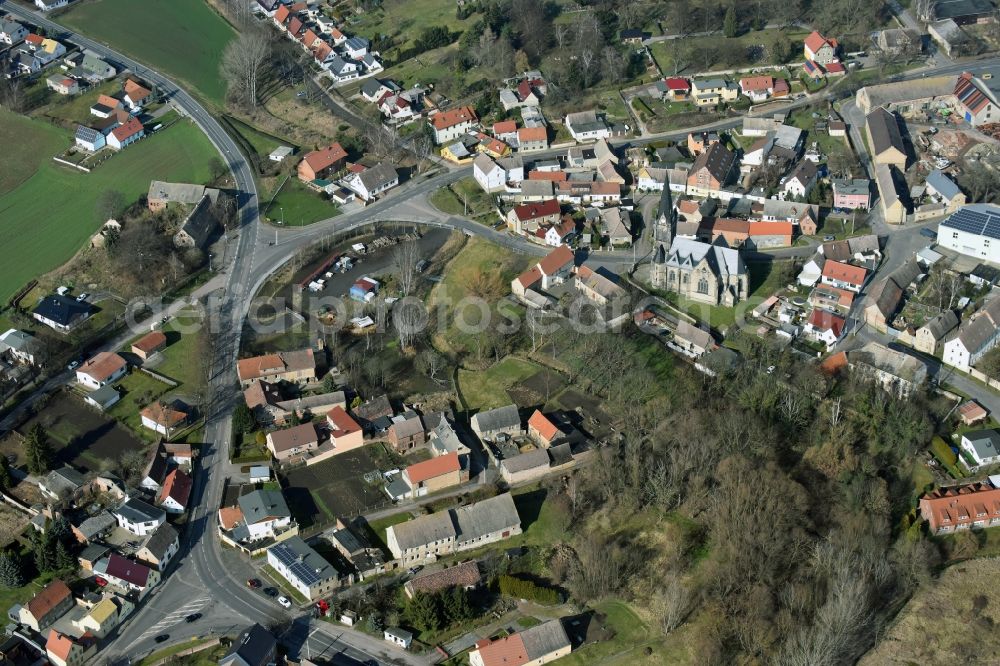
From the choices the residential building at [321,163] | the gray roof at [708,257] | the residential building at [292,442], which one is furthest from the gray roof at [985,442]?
the residential building at [321,163]

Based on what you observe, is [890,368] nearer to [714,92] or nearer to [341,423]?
[341,423]

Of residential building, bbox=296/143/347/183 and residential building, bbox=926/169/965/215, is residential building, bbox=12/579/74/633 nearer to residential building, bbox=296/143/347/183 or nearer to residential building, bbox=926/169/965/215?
residential building, bbox=296/143/347/183

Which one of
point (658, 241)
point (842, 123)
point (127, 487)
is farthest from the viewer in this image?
point (842, 123)

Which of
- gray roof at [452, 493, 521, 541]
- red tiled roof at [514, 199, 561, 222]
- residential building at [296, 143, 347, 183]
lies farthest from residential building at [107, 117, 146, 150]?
gray roof at [452, 493, 521, 541]

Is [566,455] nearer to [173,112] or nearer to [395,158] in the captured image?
[395,158]

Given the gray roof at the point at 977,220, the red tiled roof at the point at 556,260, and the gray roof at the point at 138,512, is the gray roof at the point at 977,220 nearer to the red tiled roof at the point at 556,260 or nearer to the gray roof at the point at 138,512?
the red tiled roof at the point at 556,260

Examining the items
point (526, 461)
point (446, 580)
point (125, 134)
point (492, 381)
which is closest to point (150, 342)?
point (492, 381)

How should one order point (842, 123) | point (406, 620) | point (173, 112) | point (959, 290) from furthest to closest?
point (173, 112) < point (842, 123) < point (959, 290) < point (406, 620)

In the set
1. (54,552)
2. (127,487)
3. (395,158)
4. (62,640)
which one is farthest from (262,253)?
(62,640)
